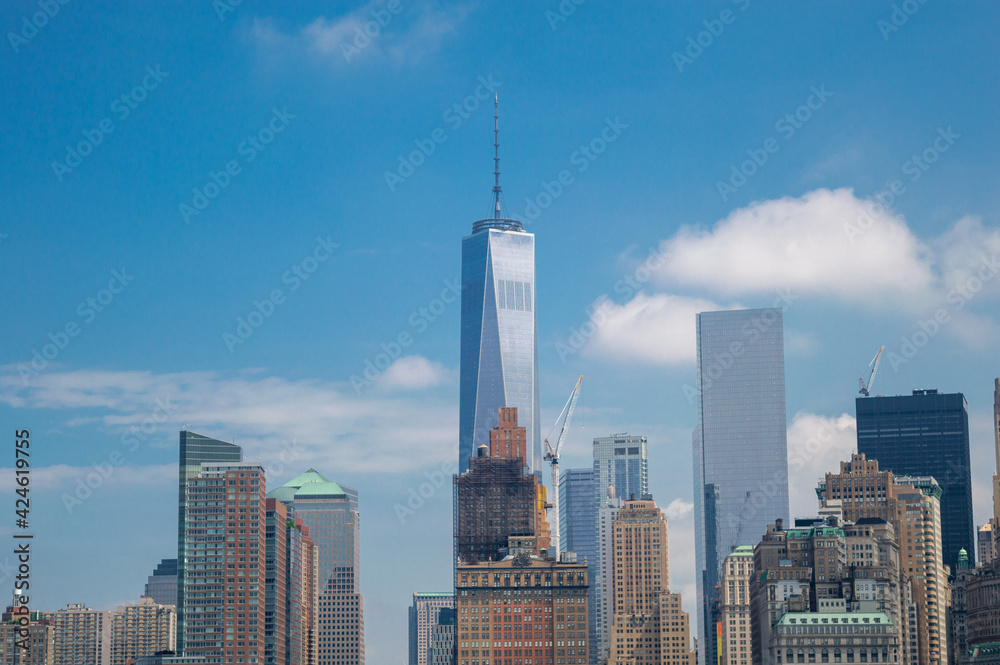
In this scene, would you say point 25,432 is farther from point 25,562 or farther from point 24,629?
point 24,629

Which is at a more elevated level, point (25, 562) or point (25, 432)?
point (25, 432)

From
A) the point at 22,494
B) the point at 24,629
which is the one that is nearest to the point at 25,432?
the point at 22,494

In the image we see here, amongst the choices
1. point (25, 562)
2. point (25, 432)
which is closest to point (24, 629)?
point (25, 562)

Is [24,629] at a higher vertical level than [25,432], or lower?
lower

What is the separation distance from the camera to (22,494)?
419 ft

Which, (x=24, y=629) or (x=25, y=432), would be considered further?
(x=24, y=629)

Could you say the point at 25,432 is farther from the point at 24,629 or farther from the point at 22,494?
the point at 24,629

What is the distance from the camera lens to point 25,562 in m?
133

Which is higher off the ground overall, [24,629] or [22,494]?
[22,494]

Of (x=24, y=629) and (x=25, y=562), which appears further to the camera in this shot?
(x=24, y=629)

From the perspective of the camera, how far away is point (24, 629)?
151m

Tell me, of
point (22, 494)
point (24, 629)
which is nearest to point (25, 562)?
point (22, 494)

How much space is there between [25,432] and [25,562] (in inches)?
457

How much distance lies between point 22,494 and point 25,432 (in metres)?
4.68
